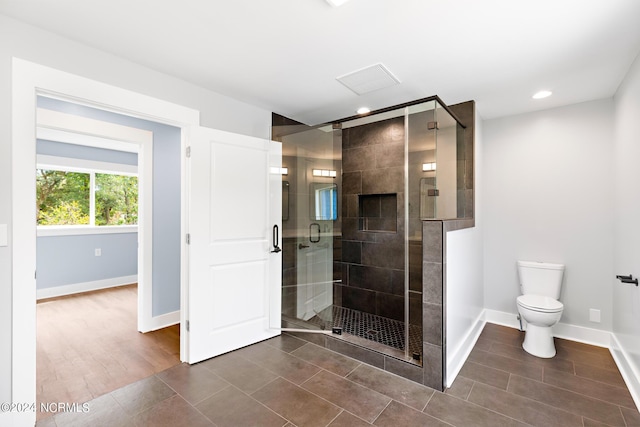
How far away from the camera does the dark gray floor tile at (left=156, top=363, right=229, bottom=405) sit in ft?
7.03

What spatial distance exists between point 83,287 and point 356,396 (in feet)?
16.6

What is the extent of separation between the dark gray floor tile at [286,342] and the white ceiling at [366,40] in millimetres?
2486

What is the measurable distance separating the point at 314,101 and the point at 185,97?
48.1 inches

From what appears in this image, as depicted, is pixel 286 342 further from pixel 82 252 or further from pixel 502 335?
pixel 82 252

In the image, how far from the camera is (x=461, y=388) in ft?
7.24

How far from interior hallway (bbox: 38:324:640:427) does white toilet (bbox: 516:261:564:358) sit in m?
0.13

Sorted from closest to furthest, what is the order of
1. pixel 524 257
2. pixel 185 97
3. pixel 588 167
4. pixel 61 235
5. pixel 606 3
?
pixel 606 3 → pixel 185 97 → pixel 588 167 → pixel 524 257 → pixel 61 235

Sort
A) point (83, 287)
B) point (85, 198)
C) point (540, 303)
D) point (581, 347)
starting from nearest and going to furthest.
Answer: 1. point (540, 303)
2. point (581, 347)
3. point (83, 287)
4. point (85, 198)

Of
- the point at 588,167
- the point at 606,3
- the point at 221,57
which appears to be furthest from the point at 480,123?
the point at 221,57

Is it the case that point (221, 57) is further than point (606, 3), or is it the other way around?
point (221, 57)

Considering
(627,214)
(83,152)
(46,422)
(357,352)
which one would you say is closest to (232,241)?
(357,352)

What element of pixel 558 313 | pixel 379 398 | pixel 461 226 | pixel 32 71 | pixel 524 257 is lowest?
pixel 379 398

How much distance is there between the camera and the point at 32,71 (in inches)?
71.2

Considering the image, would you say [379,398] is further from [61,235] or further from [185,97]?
[61,235]
